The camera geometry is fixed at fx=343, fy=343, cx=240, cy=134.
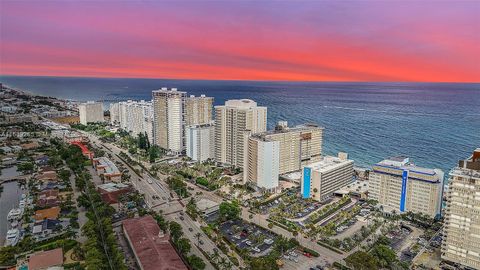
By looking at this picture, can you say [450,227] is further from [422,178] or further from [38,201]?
[38,201]

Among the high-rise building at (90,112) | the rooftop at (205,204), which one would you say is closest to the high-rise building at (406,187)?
the rooftop at (205,204)

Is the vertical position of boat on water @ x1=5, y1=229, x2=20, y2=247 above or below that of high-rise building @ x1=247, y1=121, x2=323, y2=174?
below

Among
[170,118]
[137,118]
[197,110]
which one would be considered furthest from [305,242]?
[137,118]

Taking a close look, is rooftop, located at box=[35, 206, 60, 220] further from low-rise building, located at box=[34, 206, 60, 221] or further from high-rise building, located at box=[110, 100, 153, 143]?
high-rise building, located at box=[110, 100, 153, 143]

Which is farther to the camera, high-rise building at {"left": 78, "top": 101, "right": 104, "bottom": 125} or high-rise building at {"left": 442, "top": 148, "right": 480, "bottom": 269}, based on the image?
high-rise building at {"left": 78, "top": 101, "right": 104, "bottom": 125}

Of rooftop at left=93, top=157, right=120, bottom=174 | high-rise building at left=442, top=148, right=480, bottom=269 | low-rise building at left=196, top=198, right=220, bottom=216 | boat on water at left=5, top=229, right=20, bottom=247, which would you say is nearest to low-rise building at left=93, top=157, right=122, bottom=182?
rooftop at left=93, top=157, right=120, bottom=174

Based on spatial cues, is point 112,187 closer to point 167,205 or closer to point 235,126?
point 167,205

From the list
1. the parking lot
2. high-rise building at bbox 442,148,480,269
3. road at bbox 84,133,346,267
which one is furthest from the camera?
the parking lot

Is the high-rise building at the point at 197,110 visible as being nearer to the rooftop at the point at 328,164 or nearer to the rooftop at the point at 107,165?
the rooftop at the point at 107,165
